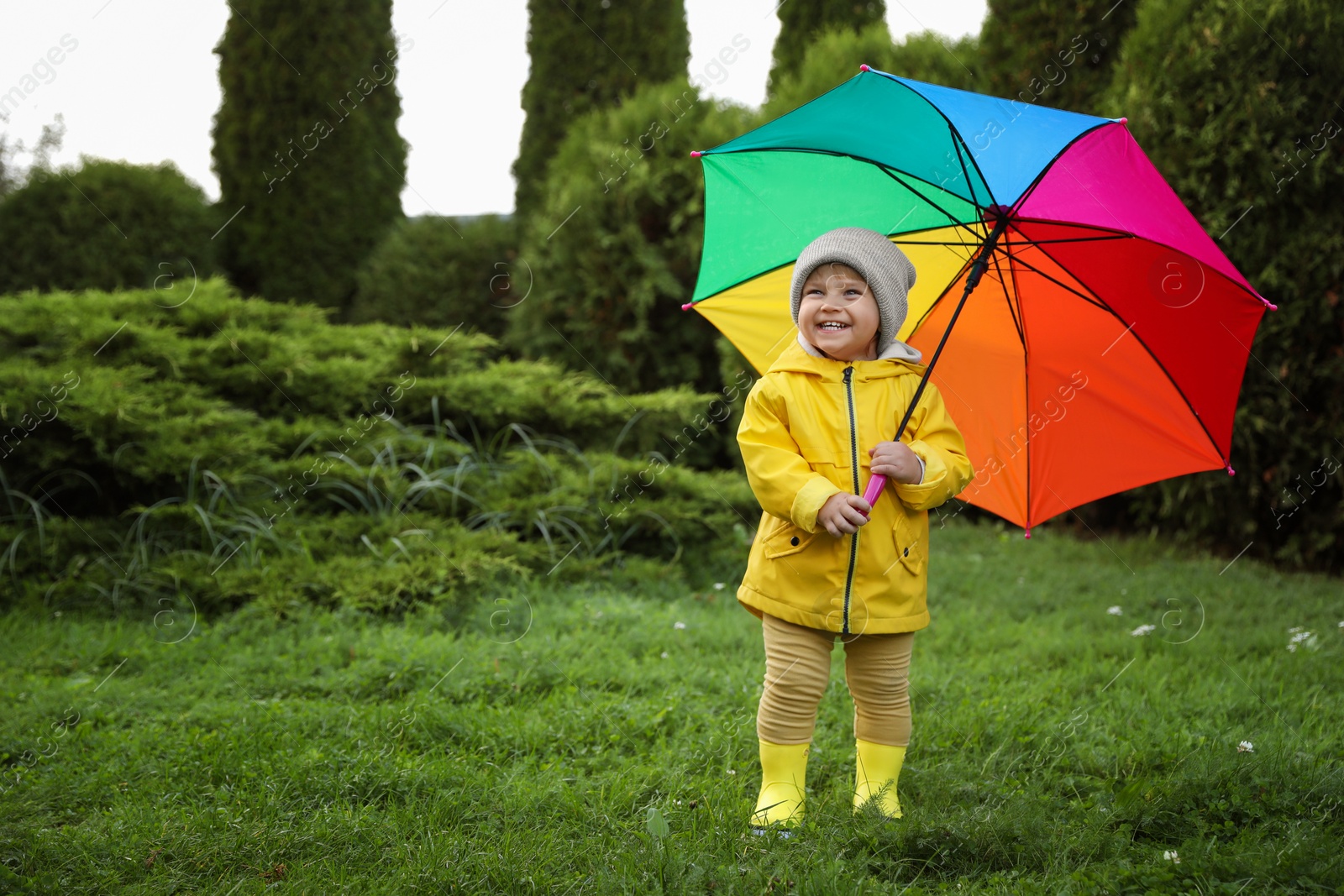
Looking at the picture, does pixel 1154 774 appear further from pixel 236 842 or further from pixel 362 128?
pixel 362 128

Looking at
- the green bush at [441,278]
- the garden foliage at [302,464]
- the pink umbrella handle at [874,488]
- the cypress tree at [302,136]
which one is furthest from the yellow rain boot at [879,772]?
the cypress tree at [302,136]

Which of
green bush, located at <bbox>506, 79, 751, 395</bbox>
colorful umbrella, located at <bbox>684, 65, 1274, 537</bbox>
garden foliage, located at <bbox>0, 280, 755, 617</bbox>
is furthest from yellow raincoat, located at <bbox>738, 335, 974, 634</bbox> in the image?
green bush, located at <bbox>506, 79, 751, 395</bbox>

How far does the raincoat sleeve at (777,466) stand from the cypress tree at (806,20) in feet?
24.9

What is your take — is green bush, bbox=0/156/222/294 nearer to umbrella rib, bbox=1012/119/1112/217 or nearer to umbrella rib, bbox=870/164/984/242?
umbrella rib, bbox=870/164/984/242

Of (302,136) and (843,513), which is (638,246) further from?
(843,513)

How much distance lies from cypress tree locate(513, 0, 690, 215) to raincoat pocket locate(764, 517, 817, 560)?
7.80 metres

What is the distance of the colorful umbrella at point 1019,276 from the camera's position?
2.43m

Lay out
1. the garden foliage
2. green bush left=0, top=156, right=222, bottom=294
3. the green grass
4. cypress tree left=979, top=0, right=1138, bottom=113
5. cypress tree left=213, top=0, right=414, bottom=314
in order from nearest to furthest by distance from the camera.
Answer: the green grass
the garden foliage
cypress tree left=979, top=0, right=1138, bottom=113
green bush left=0, top=156, right=222, bottom=294
cypress tree left=213, top=0, right=414, bottom=314

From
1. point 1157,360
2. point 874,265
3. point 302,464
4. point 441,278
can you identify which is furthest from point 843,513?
point 441,278

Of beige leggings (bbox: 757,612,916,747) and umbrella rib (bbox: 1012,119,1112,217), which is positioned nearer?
umbrella rib (bbox: 1012,119,1112,217)

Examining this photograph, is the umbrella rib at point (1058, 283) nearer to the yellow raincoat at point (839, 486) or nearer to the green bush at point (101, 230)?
the yellow raincoat at point (839, 486)

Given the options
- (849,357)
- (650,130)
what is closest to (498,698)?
(849,357)

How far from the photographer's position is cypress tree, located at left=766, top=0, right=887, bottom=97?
30.7 feet

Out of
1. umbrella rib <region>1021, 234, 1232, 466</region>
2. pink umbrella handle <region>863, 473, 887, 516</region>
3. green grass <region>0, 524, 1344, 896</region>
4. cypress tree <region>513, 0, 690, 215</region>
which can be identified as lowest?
green grass <region>0, 524, 1344, 896</region>
